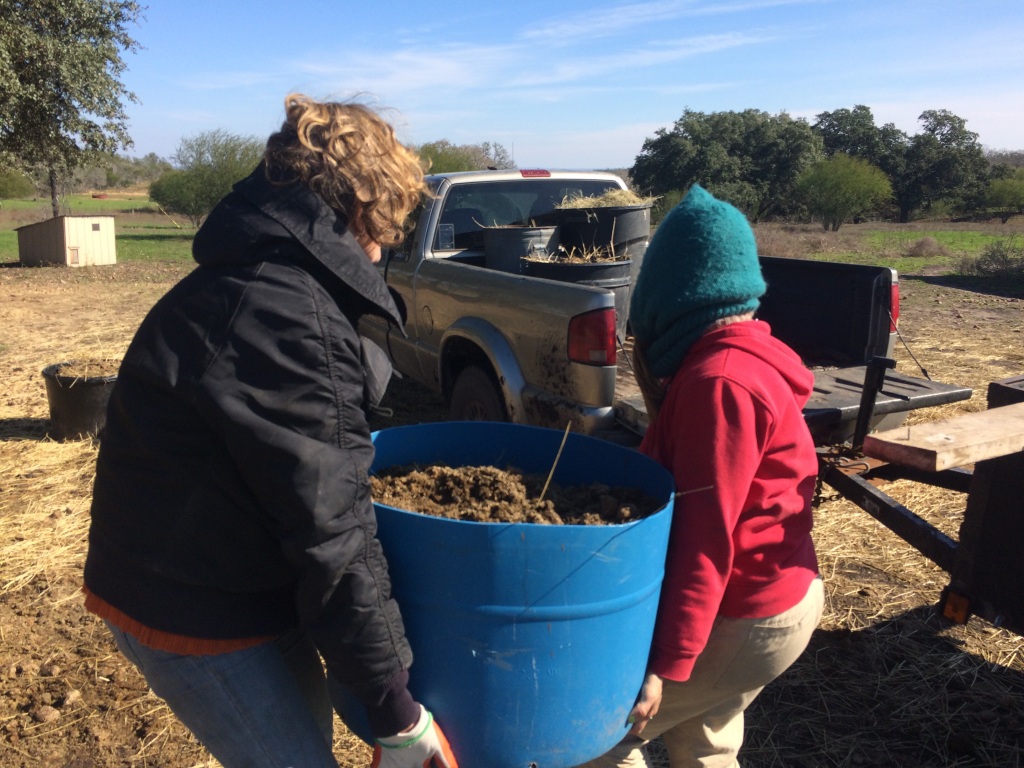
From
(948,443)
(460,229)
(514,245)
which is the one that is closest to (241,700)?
(948,443)

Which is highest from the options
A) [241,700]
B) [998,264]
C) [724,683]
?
[998,264]

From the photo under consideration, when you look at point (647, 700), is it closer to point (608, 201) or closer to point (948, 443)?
point (948, 443)

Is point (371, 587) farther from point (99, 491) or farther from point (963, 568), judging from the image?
point (963, 568)

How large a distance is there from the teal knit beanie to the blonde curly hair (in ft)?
2.01

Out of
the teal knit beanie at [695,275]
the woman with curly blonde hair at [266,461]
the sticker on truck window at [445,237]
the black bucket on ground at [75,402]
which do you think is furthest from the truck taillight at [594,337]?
the black bucket on ground at [75,402]

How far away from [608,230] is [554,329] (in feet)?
5.66

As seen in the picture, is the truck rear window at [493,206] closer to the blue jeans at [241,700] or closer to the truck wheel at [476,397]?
the truck wheel at [476,397]

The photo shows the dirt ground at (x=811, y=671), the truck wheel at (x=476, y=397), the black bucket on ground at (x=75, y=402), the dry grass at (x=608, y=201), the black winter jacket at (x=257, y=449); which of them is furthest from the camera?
the black bucket on ground at (x=75, y=402)

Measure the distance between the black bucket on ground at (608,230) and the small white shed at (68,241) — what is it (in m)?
20.1

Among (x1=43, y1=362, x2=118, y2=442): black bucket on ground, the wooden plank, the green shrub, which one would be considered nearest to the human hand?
the wooden plank

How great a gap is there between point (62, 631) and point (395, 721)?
297 cm

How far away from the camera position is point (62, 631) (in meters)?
3.75

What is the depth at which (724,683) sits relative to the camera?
6.21 feet

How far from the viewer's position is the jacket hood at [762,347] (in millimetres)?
1720
